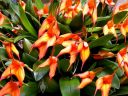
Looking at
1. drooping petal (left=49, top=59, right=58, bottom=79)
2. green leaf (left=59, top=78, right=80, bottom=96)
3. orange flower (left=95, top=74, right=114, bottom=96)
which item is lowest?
green leaf (left=59, top=78, right=80, bottom=96)

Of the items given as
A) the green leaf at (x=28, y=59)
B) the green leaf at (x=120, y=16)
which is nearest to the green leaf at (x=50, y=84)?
the green leaf at (x=28, y=59)

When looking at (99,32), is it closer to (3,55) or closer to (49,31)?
(49,31)

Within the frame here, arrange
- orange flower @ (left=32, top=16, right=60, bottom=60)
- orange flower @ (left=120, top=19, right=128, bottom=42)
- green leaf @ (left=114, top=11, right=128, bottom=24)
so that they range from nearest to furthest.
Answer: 1. orange flower @ (left=32, top=16, right=60, bottom=60)
2. orange flower @ (left=120, top=19, right=128, bottom=42)
3. green leaf @ (left=114, top=11, right=128, bottom=24)

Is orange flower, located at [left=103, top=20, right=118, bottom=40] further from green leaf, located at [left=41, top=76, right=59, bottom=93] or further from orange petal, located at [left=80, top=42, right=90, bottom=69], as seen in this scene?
green leaf, located at [left=41, top=76, right=59, bottom=93]

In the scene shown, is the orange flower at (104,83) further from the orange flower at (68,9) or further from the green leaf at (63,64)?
the orange flower at (68,9)

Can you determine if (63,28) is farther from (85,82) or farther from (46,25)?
(85,82)

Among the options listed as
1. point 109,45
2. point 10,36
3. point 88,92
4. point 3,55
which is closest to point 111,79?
point 88,92

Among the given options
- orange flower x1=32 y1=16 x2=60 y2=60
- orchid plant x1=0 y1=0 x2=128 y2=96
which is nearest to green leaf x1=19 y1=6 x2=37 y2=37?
orchid plant x1=0 y1=0 x2=128 y2=96

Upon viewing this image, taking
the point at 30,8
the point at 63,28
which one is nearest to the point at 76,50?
the point at 63,28
